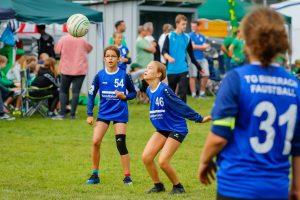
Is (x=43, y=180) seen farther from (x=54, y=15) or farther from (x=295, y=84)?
(x=54, y=15)

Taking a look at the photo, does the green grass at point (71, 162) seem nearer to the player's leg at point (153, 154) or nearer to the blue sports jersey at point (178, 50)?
the player's leg at point (153, 154)

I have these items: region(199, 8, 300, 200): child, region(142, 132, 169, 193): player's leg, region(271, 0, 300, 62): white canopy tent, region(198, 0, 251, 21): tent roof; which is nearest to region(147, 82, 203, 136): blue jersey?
region(142, 132, 169, 193): player's leg

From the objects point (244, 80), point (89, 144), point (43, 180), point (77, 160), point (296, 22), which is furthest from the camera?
point (296, 22)

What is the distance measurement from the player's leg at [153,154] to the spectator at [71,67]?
28.8 feet

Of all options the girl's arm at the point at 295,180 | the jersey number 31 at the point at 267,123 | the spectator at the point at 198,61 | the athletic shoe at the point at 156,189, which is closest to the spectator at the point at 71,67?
the spectator at the point at 198,61

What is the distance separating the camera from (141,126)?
17203 mm

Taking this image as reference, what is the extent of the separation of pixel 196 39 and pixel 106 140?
8235mm

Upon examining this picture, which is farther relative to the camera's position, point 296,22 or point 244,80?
point 296,22

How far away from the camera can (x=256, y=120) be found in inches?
180

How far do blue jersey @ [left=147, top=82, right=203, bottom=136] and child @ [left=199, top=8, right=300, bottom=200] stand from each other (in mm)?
4586

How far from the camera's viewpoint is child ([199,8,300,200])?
14.8ft

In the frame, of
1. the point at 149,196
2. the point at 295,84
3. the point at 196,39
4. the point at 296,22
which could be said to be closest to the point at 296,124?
the point at 295,84

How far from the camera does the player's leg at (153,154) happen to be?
934 centimetres

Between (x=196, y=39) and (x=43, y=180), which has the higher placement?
(x=196, y=39)
